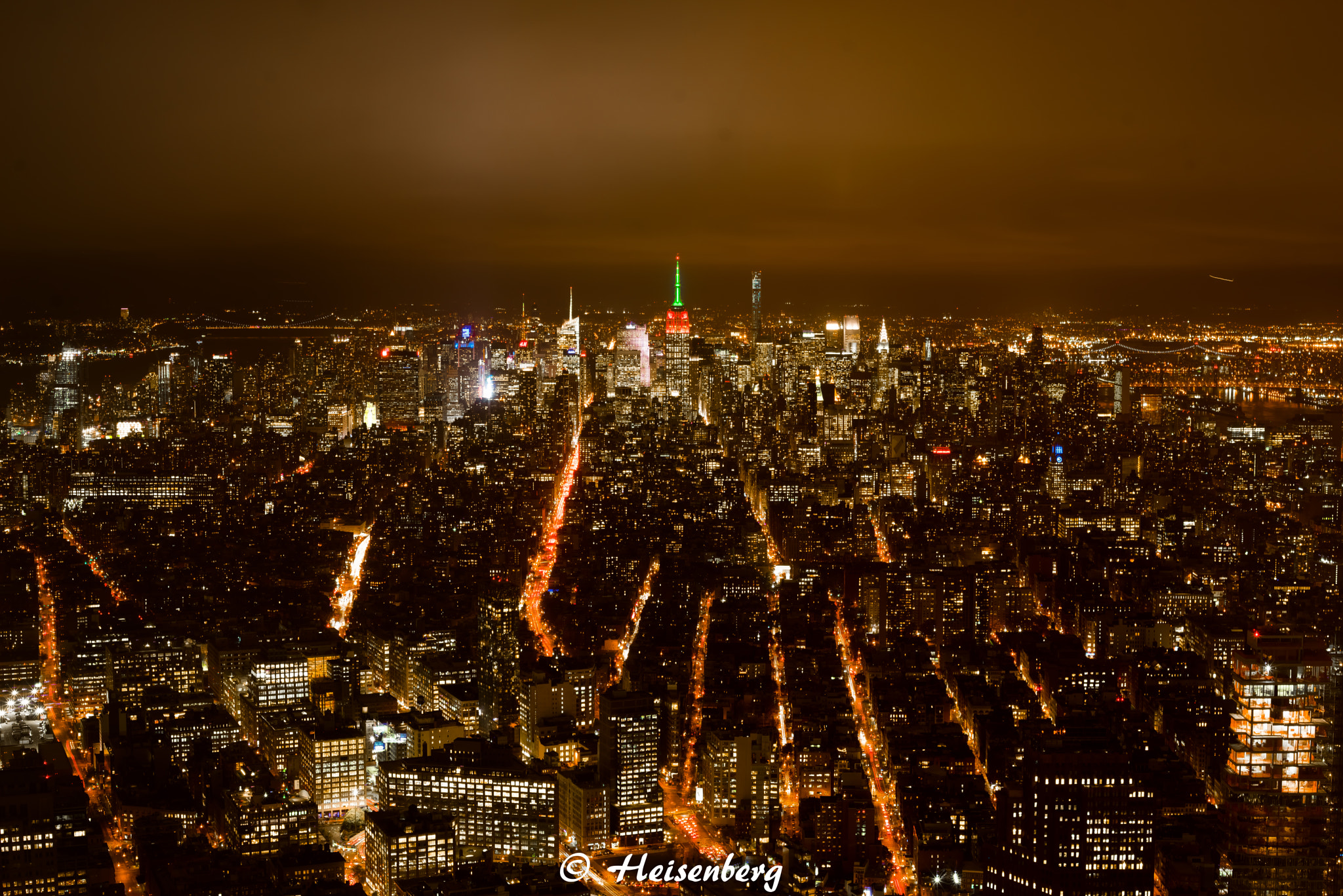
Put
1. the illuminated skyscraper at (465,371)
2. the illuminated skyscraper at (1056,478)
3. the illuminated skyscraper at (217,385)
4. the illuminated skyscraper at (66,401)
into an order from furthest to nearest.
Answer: the illuminated skyscraper at (465,371) < the illuminated skyscraper at (217,385) < the illuminated skyscraper at (66,401) < the illuminated skyscraper at (1056,478)

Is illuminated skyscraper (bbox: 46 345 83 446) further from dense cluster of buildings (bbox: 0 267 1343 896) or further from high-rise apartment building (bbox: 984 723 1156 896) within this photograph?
high-rise apartment building (bbox: 984 723 1156 896)

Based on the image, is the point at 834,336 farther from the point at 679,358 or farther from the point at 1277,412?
the point at 1277,412

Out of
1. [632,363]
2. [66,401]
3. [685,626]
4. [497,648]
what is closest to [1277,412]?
[685,626]

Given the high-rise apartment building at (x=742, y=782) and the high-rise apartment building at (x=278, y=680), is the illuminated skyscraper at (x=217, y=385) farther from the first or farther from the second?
the high-rise apartment building at (x=742, y=782)

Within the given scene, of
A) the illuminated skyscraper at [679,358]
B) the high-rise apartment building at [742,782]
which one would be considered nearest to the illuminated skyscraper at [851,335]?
the illuminated skyscraper at [679,358]

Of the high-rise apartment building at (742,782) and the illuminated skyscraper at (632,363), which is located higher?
the illuminated skyscraper at (632,363)

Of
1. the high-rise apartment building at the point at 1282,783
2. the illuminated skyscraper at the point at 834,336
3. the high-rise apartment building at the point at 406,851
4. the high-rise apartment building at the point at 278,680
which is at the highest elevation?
the illuminated skyscraper at the point at 834,336
